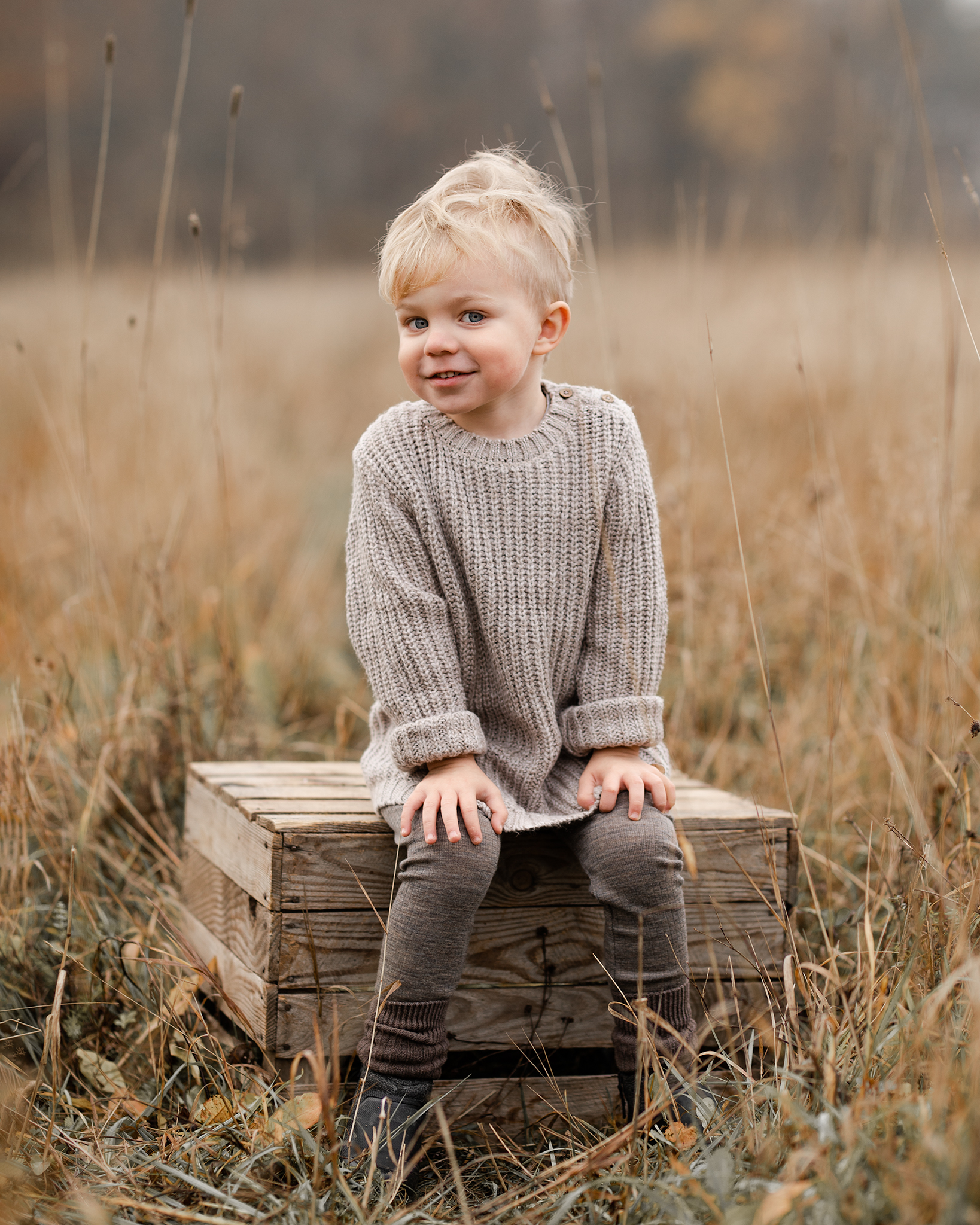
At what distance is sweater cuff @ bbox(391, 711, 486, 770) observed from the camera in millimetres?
1481

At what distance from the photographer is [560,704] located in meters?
1.66

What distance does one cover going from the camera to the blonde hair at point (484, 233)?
1462mm

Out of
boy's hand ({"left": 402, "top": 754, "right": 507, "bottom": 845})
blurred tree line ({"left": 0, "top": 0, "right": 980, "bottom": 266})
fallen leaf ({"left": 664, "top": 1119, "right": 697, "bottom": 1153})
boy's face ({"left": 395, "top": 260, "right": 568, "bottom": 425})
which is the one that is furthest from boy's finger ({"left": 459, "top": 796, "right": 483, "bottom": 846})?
blurred tree line ({"left": 0, "top": 0, "right": 980, "bottom": 266})

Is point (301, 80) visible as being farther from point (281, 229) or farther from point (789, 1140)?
point (789, 1140)

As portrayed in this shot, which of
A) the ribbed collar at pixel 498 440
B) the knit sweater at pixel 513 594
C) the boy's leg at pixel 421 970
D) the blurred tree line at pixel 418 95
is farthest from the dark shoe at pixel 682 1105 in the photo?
the blurred tree line at pixel 418 95

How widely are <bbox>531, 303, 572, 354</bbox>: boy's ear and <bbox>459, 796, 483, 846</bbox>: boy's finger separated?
61 cm

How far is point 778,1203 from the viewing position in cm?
94

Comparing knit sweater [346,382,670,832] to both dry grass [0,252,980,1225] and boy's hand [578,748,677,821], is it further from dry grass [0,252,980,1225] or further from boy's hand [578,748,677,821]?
dry grass [0,252,980,1225]

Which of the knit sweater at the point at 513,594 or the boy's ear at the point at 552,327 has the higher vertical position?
the boy's ear at the point at 552,327

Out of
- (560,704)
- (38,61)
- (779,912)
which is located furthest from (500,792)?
(38,61)

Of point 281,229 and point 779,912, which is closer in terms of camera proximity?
point 779,912

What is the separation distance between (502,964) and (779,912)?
384mm

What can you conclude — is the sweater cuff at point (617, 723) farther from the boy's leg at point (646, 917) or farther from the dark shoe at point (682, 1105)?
the dark shoe at point (682, 1105)

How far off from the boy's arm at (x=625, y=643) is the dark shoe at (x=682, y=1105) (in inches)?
14.4
